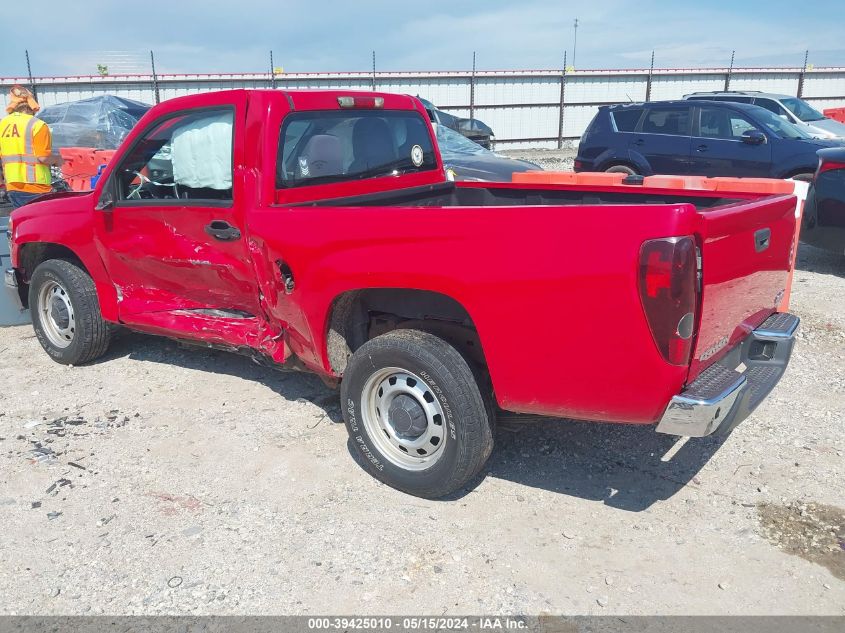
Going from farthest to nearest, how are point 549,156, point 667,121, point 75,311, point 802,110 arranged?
point 549,156
point 802,110
point 667,121
point 75,311

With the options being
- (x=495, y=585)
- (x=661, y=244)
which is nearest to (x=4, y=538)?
(x=495, y=585)

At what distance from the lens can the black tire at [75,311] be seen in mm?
4992

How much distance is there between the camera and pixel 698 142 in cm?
1033

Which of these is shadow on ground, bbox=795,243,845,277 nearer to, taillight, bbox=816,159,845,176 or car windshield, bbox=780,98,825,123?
taillight, bbox=816,159,845,176

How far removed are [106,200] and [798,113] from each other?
39.8 ft

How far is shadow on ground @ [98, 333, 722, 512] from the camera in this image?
345 cm

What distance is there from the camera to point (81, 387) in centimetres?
493

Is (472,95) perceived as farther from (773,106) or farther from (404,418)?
(404,418)

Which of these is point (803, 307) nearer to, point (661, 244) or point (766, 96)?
point (661, 244)

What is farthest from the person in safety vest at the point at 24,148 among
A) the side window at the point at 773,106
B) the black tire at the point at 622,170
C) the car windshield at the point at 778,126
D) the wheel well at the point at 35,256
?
the side window at the point at 773,106

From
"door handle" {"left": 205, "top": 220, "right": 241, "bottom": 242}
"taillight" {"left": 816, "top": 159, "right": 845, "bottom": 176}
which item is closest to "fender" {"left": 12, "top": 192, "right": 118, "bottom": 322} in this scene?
"door handle" {"left": 205, "top": 220, "right": 241, "bottom": 242}

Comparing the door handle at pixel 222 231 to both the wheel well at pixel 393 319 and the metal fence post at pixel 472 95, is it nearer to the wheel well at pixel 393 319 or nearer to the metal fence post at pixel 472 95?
the wheel well at pixel 393 319

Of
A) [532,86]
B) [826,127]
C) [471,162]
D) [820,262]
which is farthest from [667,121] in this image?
[532,86]

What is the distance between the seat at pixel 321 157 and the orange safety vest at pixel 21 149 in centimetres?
505
